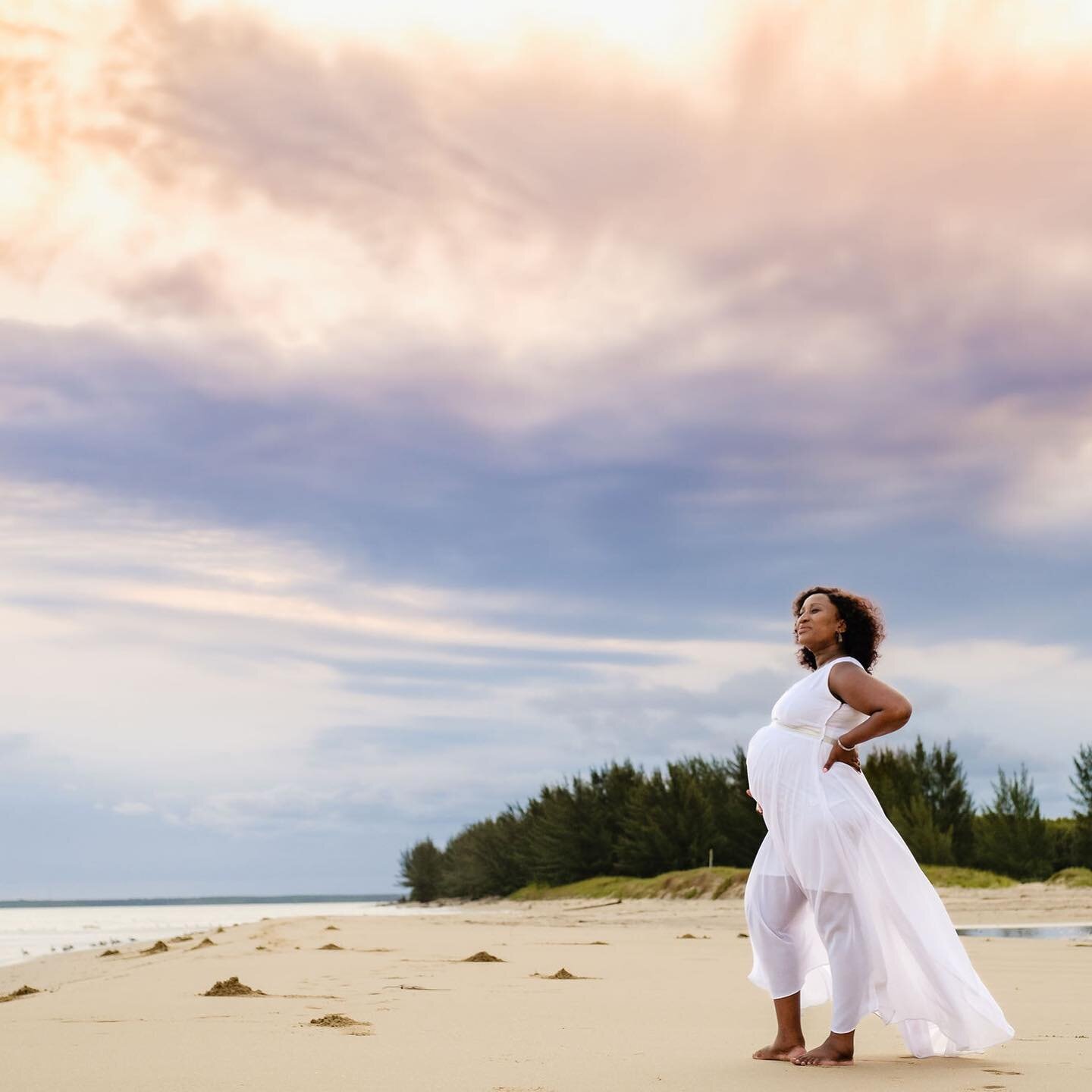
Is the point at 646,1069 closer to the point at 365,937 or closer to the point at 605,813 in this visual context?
the point at 365,937

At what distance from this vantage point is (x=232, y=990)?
25.6 feet

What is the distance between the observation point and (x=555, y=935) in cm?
1688

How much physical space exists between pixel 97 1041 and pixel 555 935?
1184 cm

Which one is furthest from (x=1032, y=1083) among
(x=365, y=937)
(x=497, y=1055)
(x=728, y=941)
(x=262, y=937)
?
(x=262, y=937)

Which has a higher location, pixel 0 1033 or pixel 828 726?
pixel 828 726

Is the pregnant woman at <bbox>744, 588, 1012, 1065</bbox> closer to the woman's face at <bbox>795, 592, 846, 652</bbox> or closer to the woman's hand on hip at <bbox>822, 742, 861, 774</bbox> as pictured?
the woman's hand on hip at <bbox>822, 742, 861, 774</bbox>

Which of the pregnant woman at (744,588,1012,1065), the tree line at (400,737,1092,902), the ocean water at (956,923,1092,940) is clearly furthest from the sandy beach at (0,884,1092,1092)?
the tree line at (400,737,1092,902)

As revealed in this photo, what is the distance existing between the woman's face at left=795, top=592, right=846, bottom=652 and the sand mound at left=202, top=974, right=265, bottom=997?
13.9 ft

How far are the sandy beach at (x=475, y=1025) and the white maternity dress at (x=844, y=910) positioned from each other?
20 cm

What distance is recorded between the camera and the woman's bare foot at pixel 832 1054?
4750 millimetres

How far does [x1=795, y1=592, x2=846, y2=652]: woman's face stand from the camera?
542 cm

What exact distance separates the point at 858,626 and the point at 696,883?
100 ft

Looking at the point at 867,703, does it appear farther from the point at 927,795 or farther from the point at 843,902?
the point at 927,795

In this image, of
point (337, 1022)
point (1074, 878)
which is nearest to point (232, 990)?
point (337, 1022)
